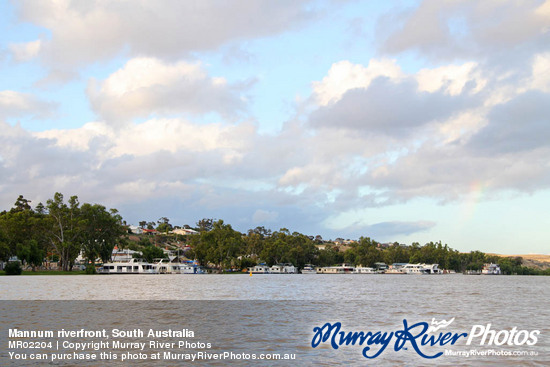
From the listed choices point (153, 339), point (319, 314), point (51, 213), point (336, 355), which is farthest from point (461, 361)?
point (51, 213)

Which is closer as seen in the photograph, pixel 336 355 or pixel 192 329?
pixel 336 355

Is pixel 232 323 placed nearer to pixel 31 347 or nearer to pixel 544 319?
pixel 31 347

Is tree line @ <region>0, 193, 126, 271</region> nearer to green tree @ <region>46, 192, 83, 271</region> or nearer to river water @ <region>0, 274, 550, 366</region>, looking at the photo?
green tree @ <region>46, 192, 83, 271</region>

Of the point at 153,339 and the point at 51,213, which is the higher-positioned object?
the point at 51,213

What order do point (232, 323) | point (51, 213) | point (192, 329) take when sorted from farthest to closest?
1. point (51, 213)
2. point (232, 323)
3. point (192, 329)

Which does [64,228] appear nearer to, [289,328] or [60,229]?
[60,229]

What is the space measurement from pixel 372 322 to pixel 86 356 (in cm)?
2357

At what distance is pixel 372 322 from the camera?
41.4m
